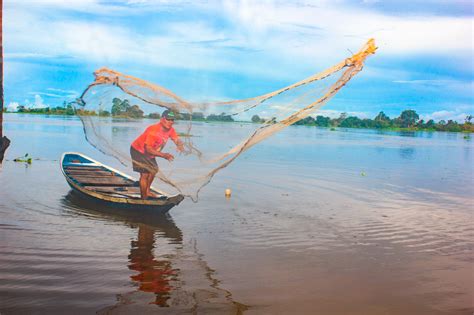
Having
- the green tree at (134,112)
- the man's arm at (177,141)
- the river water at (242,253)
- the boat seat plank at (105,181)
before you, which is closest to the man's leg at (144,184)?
the river water at (242,253)

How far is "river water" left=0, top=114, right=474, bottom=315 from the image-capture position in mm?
5094

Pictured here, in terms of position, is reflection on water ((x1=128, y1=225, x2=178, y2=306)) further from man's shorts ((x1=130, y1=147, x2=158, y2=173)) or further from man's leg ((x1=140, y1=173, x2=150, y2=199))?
man's leg ((x1=140, y1=173, x2=150, y2=199))

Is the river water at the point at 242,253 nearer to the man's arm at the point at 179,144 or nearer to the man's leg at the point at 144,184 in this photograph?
the man's leg at the point at 144,184

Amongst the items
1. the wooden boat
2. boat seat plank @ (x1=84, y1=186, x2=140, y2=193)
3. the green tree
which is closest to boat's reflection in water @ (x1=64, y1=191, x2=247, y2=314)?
the wooden boat

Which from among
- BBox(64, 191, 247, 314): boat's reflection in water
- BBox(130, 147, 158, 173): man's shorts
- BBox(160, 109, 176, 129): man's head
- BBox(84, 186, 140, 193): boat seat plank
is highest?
BBox(160, 109, 176, 129): man's head

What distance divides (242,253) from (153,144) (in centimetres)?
239

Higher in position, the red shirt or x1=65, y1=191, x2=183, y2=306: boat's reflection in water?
the red shirt

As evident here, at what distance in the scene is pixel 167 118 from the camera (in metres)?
7.57

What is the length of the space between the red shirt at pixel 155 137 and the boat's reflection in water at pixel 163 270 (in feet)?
4.20

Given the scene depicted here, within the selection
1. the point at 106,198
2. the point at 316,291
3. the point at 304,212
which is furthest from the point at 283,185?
the point at 316,291

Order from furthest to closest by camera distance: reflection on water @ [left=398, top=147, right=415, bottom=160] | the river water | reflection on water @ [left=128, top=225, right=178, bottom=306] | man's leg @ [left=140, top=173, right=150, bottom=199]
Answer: reflection on water @ [left=398, top=147, right=415, bottom=160]
man's leg @ [left=140, top=173, right=150, bottom=199]
reflection on water @ [left=128, top=225, right=178, bottom=306]
the river water

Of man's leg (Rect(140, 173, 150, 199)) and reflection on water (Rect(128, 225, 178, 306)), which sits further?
man's leg (Rect(140, 173, 150, 199))

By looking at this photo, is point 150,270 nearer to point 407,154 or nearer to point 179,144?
point 179,144

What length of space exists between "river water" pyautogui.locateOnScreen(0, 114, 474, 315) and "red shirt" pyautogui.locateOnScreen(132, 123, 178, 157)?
757mm
